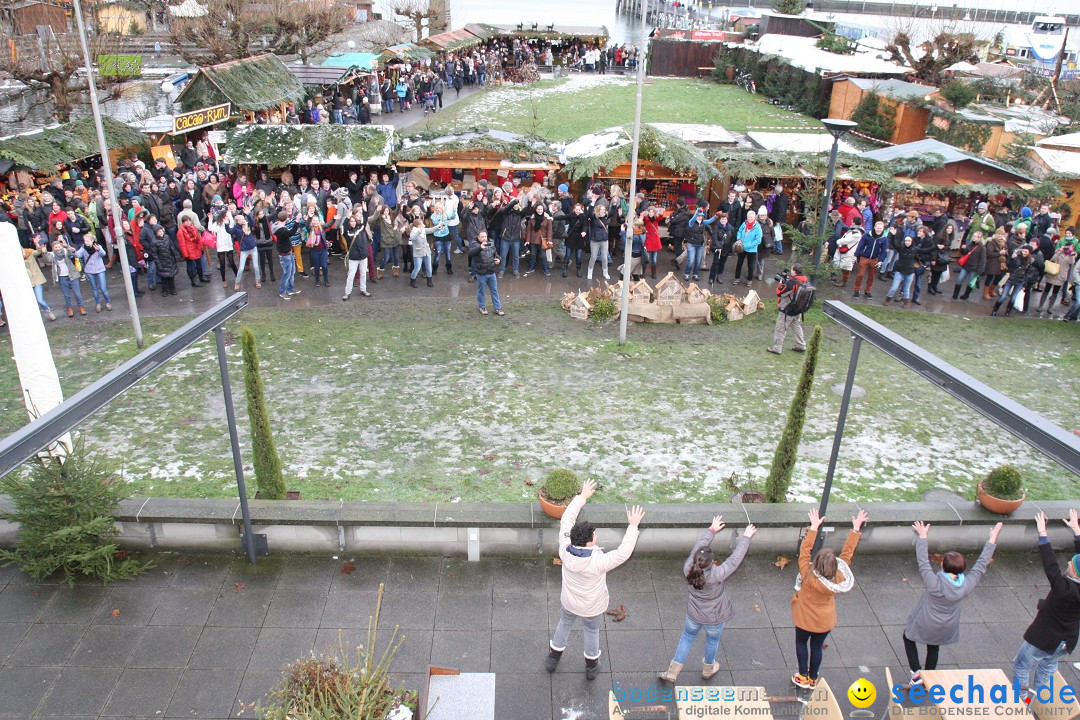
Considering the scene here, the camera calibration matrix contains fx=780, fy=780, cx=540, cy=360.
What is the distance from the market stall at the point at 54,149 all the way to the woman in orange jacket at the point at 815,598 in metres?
17.8

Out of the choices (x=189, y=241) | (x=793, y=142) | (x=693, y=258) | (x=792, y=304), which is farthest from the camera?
(x=793, y=142)

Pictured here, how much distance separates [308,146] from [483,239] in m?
7.22

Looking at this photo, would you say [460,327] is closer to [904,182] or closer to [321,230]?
[321,230]

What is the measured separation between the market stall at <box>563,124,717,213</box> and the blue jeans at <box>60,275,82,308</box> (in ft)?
31.8

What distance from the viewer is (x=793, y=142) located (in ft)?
65.4

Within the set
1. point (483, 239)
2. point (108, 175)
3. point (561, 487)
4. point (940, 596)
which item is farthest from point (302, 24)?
point (940, 596)

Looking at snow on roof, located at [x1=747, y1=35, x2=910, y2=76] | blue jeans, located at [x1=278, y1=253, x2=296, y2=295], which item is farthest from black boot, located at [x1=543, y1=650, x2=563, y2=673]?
snow on roof, located at [x1=747, y1=35, x2=910, y2=76]

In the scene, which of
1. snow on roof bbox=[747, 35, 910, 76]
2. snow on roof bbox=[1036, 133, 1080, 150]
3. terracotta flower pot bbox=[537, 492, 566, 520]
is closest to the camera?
terracotta flower pot bbox=[537, 492, 566, 520]

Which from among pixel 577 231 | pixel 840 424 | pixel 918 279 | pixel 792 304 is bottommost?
pixel 918 279

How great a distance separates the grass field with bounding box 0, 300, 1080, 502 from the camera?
8.98m

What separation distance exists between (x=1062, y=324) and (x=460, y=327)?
11377 millimetres

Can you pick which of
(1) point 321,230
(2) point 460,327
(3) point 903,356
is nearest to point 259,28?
(1) point 321,230

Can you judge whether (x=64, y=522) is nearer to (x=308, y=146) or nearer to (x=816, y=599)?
(x=816, y=599)

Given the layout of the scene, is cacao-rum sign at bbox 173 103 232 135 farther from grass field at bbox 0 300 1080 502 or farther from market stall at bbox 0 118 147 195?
grass field at bbox 0 300 1080 502
